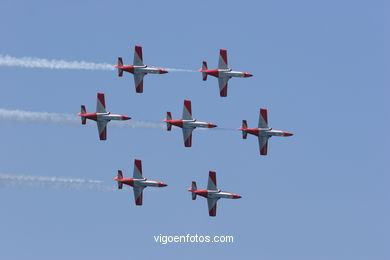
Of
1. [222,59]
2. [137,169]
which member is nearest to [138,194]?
[137,169]

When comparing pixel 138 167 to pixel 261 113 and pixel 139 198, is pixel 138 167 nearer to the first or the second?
pixel 139 198

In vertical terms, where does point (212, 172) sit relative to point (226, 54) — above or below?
below

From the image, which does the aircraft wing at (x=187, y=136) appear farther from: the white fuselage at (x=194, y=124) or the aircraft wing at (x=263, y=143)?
the aircraft wing at (x=263, y=143)

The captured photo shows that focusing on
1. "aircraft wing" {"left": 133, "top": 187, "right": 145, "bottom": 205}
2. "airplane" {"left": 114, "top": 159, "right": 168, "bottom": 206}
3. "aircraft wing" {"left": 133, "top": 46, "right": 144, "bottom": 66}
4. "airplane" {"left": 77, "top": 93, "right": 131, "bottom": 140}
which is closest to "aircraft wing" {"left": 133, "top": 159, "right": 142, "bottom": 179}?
"airplane" {"left": 114, "top": 159, "right": 168, "bottom": 206}

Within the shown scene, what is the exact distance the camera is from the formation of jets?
182 metres

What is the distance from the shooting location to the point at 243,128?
186000 millimetres

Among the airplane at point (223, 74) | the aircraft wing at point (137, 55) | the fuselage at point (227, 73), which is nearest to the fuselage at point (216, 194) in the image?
the airplane at point (223, 74)

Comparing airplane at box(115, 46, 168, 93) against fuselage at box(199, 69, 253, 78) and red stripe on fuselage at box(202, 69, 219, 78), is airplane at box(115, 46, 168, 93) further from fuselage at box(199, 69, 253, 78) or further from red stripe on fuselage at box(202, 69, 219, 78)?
fuselage at box(199, 69, 253, 78)

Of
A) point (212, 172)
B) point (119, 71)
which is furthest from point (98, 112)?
point (212, 172)

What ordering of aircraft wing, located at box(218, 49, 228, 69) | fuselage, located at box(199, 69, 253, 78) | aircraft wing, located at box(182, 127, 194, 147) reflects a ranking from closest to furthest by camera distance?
aircraft wing, located at box(182, 127, 194, 147), fuselage, located at box(199, 69, 253, 78), aircraft wing, located at box(218, 49, 228, 69)

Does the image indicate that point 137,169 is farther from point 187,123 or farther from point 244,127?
point 244,127

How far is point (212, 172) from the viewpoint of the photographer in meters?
188

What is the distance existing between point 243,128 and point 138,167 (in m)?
15.8

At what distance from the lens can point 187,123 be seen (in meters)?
185
